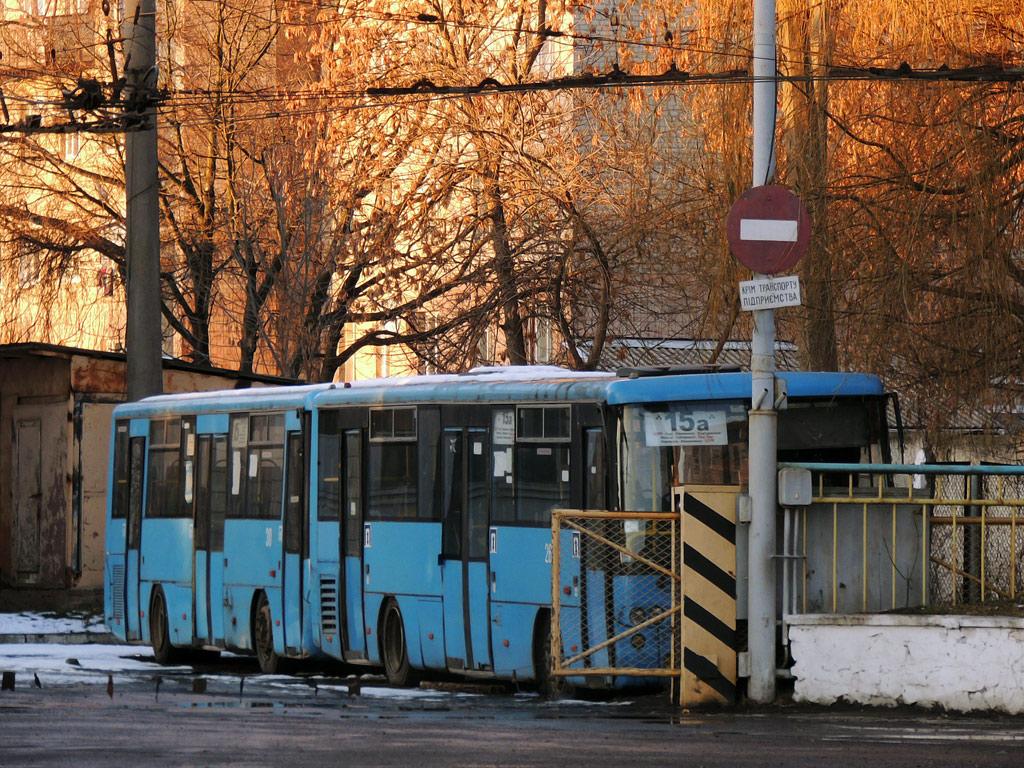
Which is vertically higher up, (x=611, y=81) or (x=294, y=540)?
(x=611, y=81)

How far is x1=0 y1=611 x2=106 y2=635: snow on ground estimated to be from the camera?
23.3 m

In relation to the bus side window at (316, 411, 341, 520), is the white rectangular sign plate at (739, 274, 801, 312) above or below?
above

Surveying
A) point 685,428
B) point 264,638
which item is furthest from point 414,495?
point 685,428

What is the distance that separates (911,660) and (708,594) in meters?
1.54

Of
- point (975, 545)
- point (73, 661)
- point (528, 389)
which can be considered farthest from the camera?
point (73, 661)

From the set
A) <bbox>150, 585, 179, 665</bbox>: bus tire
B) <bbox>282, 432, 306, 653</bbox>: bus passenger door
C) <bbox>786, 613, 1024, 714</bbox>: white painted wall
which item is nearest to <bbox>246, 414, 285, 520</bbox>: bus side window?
<bbox>282, 432, 306, 653</bbox>: bus passenger door

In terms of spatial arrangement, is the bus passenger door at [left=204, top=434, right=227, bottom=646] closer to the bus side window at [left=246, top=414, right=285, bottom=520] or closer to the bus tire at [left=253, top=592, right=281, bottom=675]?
the bus side window at [left=246, top=414, right=285, bottom=520]

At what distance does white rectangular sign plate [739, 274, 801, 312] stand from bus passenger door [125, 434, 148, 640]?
10.4 m

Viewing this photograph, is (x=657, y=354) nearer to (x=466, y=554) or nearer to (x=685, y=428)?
(x=466, y=554)

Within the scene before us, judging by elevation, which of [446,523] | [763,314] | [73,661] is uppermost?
[763,314]

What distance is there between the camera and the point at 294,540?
18.8 m

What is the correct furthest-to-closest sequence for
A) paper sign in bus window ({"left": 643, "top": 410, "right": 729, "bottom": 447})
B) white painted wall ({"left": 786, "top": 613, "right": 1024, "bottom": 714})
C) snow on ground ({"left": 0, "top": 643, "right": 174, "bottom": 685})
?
snow on ground ({"left": 0, "top": 643, "right": 174, "bottom": 685}), paper sign in bus window ({"left": 643, "top": 410, "right": 729, "bottom": 447}), white painted wall ({"left": 786, "top": 613, "right": 1024, "bottom": 714})

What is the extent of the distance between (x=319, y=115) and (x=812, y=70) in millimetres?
14284

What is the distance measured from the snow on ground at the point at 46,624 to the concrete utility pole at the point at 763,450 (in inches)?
478
